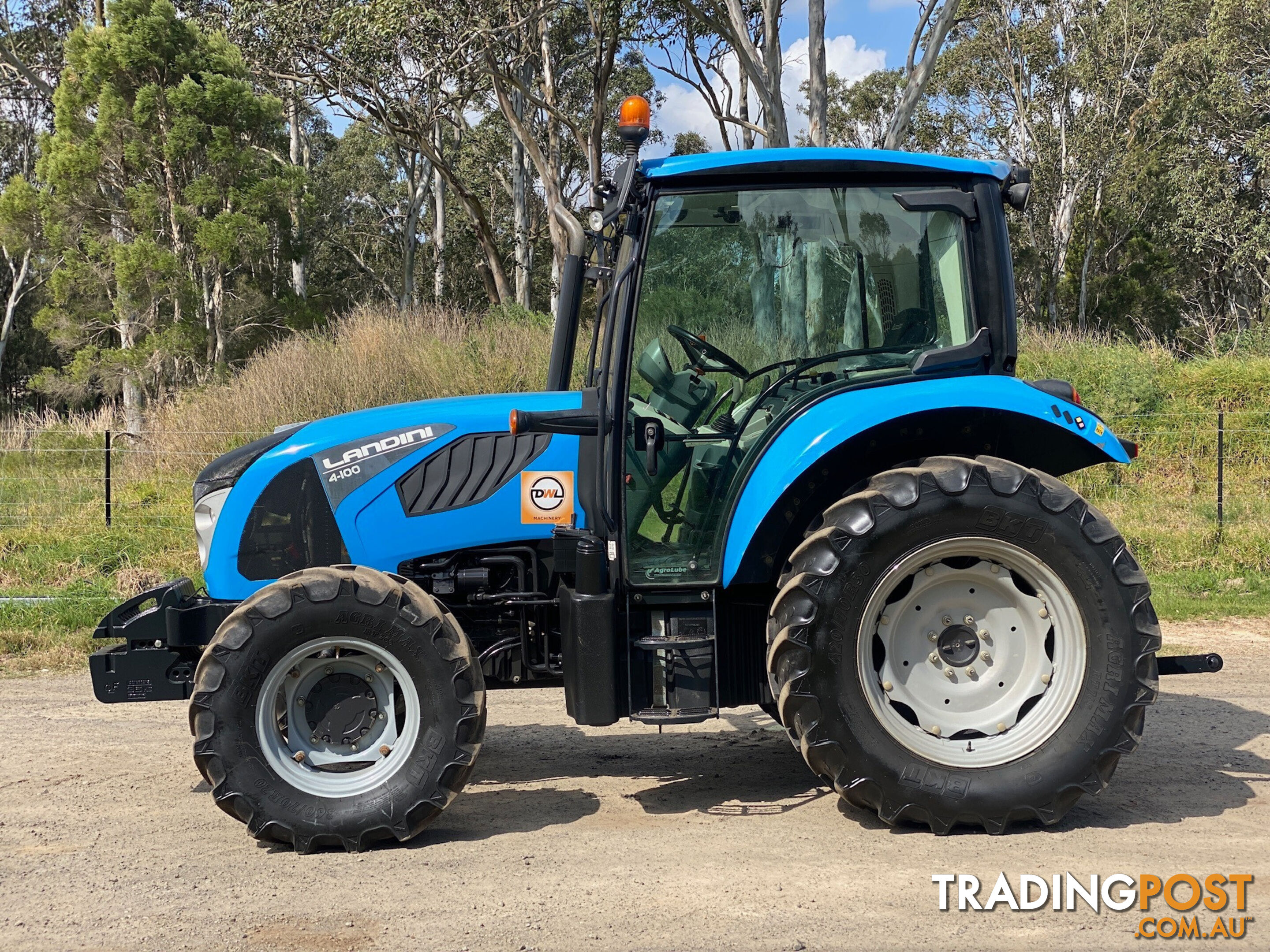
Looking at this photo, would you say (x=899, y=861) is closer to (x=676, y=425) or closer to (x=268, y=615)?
(x=676, y=425)

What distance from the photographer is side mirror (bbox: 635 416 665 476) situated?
4.34m

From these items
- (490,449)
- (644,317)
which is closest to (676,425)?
(644,317)

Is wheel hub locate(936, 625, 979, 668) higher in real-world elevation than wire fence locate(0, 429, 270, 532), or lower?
lower

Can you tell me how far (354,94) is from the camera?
812 inches

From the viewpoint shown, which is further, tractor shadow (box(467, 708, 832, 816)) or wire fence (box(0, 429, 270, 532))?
wire fence (box(0, 429, 270, 532))

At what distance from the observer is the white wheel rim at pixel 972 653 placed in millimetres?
4191

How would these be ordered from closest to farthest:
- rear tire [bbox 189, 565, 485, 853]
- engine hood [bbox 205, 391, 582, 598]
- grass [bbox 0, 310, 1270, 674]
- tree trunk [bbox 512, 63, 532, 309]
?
rear tire [bbox 189, 565, 485, 853] → engine hood [bbox 205, 391, 582, 598] → grass [bbox 0, 310, 1270, 674] → tree trunk [bbox 512, 63, 532, 309]

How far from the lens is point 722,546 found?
171 inches

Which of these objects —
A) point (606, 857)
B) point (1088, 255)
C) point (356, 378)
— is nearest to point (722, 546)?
point (606, 857)

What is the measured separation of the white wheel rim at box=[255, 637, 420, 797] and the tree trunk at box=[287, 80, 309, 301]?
1934cm

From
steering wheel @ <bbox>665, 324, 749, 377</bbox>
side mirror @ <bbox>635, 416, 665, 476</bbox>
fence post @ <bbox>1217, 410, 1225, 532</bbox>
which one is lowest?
fence post @ <bbox>1217, 410, 1225, 532</bbox>

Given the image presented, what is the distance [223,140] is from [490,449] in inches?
Result: 774

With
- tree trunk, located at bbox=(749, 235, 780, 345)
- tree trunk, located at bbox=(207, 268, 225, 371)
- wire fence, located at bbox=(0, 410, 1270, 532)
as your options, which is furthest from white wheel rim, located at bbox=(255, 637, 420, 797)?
tree trunk, located at bbox=(207, 268, 225, 371)

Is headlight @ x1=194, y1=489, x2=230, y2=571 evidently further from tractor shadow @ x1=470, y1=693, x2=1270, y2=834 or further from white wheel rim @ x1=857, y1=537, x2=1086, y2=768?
white wheel rim @ x1=857, y1=537, x2=1086, y2=768
